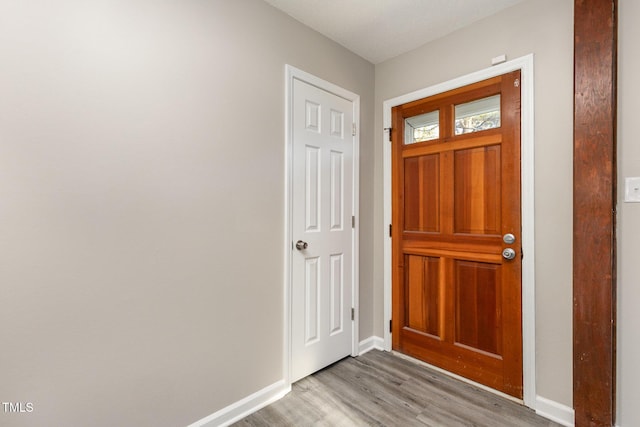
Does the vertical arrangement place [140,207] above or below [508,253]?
above

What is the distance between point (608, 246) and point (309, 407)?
1934 millimetres

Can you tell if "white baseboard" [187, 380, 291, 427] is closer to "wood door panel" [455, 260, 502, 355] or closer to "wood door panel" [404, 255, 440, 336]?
"wood door panel" [404, 255, 440, 336]

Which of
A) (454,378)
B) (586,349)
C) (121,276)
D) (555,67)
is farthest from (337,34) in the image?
(454,378)

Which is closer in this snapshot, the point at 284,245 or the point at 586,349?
the point at 586,349

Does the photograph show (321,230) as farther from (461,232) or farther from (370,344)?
(370,344)

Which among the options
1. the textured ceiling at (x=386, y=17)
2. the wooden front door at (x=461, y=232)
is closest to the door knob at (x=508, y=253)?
the wooden front door at (x=461, y=232)

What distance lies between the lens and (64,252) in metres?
1.22

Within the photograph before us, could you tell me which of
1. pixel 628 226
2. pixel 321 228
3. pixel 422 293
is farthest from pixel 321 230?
pixel 628 226

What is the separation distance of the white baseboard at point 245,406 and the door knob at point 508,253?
1720 mm

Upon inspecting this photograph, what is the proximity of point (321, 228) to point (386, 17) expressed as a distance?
5.18 feet

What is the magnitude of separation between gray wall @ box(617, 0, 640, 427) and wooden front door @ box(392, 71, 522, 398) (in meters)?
0.47

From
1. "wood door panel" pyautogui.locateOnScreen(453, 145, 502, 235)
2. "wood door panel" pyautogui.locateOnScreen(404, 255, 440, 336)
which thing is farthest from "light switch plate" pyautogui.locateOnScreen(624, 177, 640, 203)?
"wood door panel" pyautogui.locateOnScreen(404, 255, 440, 336)

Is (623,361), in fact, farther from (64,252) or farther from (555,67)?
(64,252)

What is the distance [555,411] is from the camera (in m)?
1.75
